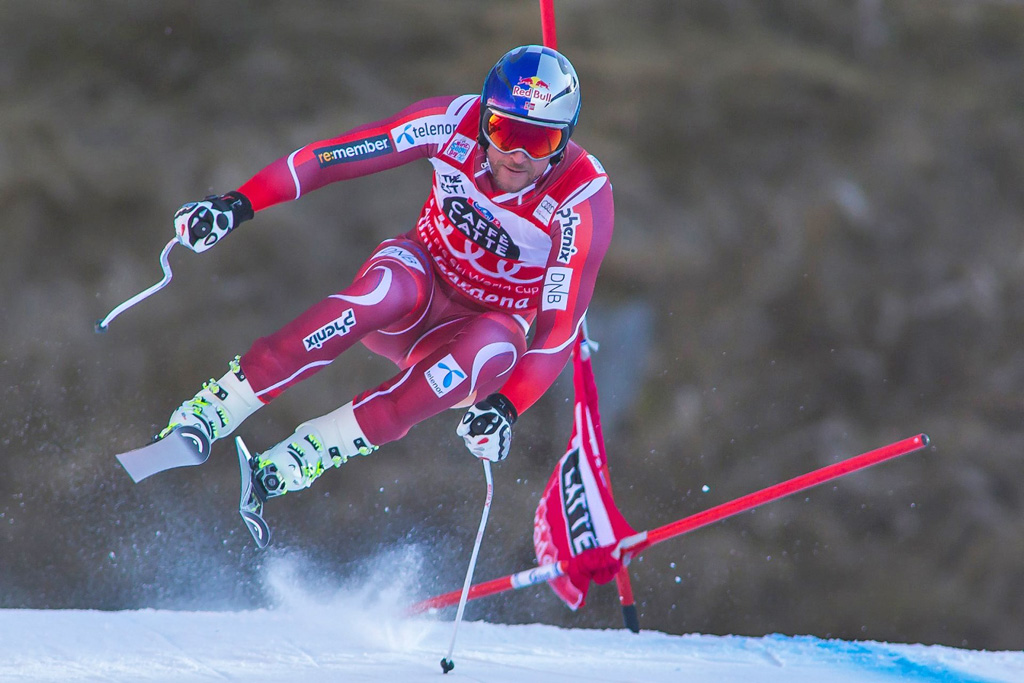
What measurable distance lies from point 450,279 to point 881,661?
8.90 ft

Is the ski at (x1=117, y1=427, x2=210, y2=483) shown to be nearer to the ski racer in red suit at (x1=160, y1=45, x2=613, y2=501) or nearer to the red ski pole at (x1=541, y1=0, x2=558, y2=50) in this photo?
the ski racer in red suit at (x1=160, y1=45, x2=613, y2=501)

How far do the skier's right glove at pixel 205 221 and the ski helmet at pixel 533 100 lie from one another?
80 centimetres

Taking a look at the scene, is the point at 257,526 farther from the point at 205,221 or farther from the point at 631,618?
the point at 631,618

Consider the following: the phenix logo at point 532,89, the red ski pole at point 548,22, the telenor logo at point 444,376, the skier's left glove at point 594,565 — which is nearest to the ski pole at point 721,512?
the skier's left glove at point 594,565

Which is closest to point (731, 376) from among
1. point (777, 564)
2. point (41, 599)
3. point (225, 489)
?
point (777, 564)

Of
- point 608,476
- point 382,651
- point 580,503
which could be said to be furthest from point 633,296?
point 382,651

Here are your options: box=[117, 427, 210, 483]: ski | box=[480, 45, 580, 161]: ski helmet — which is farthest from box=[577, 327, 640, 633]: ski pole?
box=[117, 427, 210, 483]: ski

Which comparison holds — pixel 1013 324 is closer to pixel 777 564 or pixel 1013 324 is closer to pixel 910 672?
pixel 777 564

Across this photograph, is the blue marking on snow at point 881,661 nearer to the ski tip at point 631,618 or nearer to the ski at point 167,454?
the ski tip at point 631,618

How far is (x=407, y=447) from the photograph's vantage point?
5438 millimetres

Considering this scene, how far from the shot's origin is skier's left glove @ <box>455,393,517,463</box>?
271 cm

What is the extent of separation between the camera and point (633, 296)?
19.1 ft

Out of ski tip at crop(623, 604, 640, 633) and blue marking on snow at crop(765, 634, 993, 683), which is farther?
blue marking on snow at crop(765, 634, 993, 683)

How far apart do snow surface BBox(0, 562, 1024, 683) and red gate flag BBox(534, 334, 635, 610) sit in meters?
0.43
